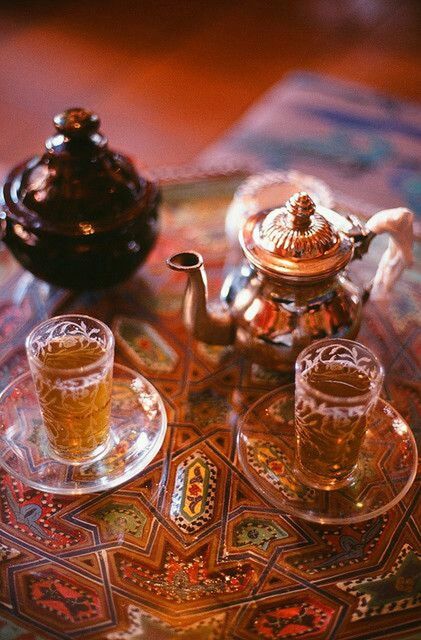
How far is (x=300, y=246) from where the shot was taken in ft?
2.86

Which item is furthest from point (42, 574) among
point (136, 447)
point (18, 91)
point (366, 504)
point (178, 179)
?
point (18, 91)

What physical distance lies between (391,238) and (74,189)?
434 mm

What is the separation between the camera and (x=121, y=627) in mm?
725

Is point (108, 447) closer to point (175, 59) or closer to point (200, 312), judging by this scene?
point (200, 312)

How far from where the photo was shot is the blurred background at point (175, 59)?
197 centimetres

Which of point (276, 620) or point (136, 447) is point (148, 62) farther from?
point (276, 620)

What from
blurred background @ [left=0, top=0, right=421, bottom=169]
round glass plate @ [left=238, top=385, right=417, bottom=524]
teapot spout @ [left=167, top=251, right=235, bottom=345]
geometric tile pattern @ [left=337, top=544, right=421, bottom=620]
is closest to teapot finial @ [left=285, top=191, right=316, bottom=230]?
teapot spout @ [left=167, top=251, right=235, bottom=345]

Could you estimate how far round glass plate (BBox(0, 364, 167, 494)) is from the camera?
33.7 inches

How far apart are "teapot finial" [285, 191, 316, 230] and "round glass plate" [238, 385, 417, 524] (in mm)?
229

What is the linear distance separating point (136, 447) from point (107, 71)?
5.50 ft

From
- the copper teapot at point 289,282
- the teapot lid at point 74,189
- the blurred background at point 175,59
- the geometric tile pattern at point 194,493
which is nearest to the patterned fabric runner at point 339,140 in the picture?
the blurred background at point 175,59

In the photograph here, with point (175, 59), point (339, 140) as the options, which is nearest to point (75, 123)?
point (339, 140)

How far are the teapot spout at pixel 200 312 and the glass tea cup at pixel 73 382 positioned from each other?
0.13 m

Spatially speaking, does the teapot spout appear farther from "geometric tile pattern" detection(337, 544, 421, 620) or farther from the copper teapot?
"geometric tile pattern" detection(337, 544, 421, 620)
